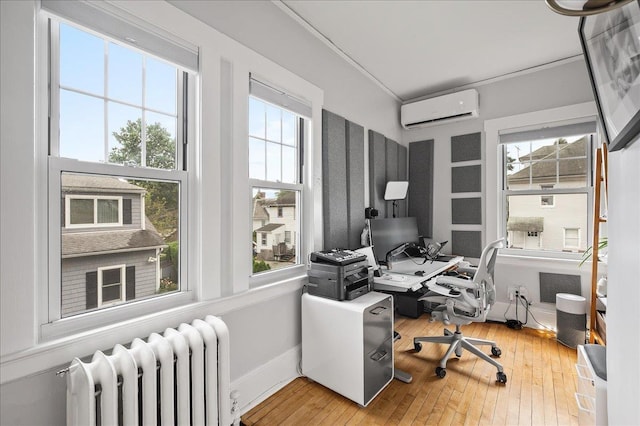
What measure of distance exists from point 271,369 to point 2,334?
1511 mm

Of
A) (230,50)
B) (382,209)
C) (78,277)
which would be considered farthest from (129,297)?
(382,209)

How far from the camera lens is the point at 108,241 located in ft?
4.76

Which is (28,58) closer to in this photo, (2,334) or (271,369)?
(2,334)

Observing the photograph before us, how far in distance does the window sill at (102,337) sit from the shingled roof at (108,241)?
0.36 metres

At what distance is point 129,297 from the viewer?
59.7 inches

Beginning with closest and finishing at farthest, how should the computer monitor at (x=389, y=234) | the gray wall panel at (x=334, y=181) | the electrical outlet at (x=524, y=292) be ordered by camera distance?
the gray wall panel at (x=334, y=181), the computer monitor at (x=389, y=234), the electrical outlet at (x=524, y=292)

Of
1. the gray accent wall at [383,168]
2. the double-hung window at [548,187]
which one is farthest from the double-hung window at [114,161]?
the double-hung window at [548,187]

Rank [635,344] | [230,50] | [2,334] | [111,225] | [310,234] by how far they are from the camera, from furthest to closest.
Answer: [310,234] → [230,50] → [111,225] → [2,334] → [635,344]

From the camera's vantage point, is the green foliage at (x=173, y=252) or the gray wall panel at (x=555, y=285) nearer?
the green foliage at (x=173, y=252)

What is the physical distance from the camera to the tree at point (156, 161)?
4.93 feet

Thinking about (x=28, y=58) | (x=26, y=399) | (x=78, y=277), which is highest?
(x=28, y=58)

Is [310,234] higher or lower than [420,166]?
lower

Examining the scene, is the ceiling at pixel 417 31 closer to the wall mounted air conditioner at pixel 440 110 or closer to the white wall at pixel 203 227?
the white wall at pixel 203 227

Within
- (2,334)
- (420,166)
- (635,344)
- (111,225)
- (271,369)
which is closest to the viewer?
(635,344)
